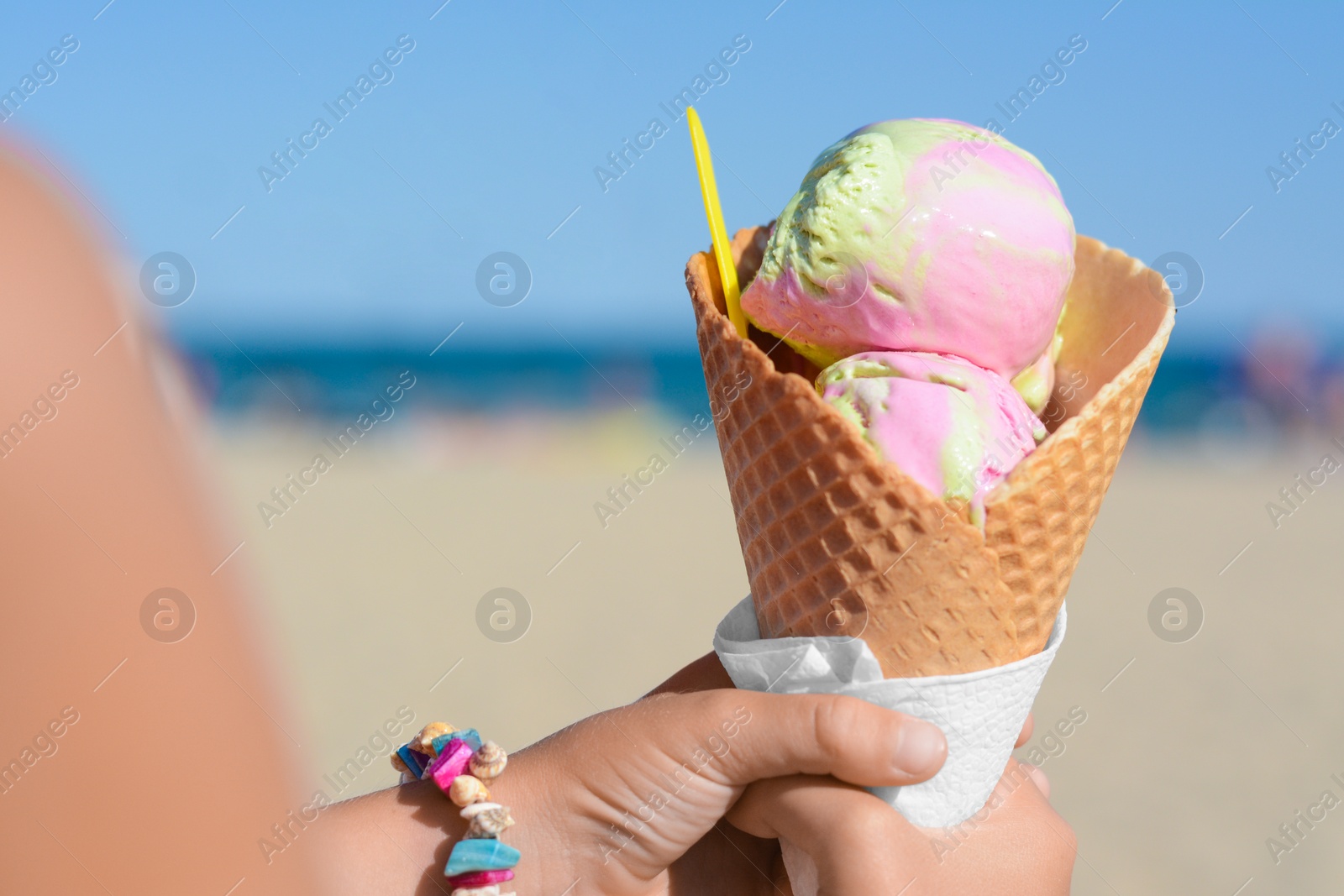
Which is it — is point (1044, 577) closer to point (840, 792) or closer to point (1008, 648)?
point (1008, 648)

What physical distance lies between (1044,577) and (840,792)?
464 mm

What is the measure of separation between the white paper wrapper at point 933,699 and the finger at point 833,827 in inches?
1.9

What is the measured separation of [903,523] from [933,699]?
291mm

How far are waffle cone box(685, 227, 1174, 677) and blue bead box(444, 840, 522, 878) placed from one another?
21.8 inches

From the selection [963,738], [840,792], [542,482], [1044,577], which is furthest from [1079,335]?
[542,482]

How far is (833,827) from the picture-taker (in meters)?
1.37

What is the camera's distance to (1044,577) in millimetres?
1472

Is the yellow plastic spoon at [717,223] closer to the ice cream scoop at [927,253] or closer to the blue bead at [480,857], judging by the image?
the ice cream scoop at [927,253]

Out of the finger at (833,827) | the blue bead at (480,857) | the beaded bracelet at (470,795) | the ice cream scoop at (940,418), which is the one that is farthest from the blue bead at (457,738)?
the ice cream scoop at (940,418)

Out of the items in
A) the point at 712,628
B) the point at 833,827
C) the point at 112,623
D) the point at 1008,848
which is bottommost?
the point at 712,628

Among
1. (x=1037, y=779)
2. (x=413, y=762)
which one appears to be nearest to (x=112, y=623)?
(x=413, y=762)

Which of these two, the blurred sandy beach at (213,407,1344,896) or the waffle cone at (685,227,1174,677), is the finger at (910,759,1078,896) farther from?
the blurred sandy beach at (213,407,1344,896)

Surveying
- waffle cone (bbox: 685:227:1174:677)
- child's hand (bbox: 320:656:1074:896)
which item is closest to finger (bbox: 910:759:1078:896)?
child's hand (bbox: 320:656:1074:896)

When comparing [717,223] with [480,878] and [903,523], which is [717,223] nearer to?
[903,523]
